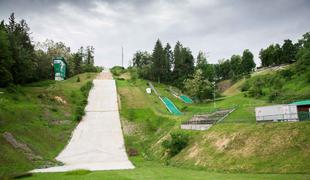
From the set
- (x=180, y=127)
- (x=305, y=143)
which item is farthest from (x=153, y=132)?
(x=305, y=143)

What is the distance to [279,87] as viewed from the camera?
5872 cm

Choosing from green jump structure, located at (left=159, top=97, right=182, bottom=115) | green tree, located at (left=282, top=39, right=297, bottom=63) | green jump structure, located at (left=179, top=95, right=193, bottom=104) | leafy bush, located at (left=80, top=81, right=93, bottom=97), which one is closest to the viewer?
green jump structure, located at (left=159, top=97, right=182, bottom=115)

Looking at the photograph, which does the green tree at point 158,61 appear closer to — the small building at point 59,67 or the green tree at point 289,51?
the small building at point 59,67

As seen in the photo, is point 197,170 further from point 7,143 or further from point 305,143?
point 7,143

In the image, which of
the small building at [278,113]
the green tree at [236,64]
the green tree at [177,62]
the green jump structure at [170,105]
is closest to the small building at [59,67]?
the green jump structure at [170,105]

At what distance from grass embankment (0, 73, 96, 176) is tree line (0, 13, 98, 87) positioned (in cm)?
453

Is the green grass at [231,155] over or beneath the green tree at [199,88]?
beneath

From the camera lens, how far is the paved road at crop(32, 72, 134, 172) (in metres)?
30.8

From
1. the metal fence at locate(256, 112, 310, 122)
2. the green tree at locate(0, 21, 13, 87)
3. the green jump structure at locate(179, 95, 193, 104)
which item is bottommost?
the metal fence at locate(256, 112, 310, 122)

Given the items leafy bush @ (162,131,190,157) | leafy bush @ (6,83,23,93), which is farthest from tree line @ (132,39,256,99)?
leafy bush @ (162,131,190,157)

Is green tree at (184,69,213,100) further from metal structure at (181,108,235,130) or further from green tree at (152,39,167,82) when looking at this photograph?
green tree at (152,39,167,82)

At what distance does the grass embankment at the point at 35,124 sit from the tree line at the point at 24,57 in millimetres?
4531

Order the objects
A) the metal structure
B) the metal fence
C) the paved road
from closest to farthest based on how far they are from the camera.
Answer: the metal fence, the paved road, the metal structure

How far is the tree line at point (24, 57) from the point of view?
164 ft
